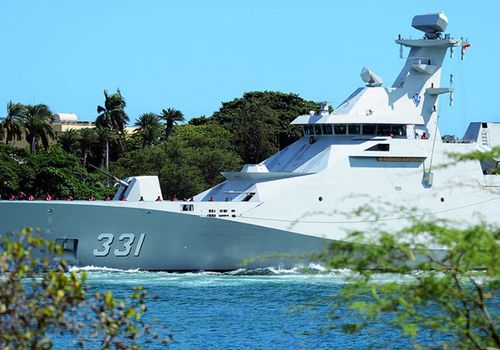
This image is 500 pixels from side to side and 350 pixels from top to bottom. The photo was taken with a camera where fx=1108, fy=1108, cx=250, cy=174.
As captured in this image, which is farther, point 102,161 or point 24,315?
point 102,161

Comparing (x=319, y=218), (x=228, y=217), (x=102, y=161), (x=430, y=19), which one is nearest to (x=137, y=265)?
(x=228, y=217)

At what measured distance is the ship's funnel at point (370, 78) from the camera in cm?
3506

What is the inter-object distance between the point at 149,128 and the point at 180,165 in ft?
26.7

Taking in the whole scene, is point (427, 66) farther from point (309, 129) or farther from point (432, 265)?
point (432, 265)

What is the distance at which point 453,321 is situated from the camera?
971cm

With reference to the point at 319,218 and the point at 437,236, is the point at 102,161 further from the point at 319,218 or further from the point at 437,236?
the point at 437,236

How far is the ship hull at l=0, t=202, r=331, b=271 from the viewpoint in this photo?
102ft

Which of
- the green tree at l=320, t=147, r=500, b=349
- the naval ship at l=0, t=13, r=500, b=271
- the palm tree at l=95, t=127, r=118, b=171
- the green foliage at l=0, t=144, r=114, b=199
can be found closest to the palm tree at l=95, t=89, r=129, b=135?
the palm tree at l=95, t=127, r=118, b=171

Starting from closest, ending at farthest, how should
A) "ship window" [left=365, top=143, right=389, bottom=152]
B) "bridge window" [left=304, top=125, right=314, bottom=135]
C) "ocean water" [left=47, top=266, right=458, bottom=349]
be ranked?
"ocean water" [left=47, top=266, right=458, bottom=349] → "ship window" [left=365, top=143, right=389, bottom=152] → "bridge window" [left=304, top=125, right=314, bottom=135]

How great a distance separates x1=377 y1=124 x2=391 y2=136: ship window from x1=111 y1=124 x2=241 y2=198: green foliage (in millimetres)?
17179

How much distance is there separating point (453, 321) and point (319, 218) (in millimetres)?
22634

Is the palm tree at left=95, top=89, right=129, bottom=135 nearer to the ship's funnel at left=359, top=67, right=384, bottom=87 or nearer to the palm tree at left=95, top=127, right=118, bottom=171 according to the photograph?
the palm tree at left=95, top=127, right=118, bottom=171

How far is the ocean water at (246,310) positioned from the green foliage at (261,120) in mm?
24807

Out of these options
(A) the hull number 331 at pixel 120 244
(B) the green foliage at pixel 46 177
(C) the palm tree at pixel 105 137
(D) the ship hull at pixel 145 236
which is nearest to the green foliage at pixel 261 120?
(C) the palm tree at pixel 105 137
